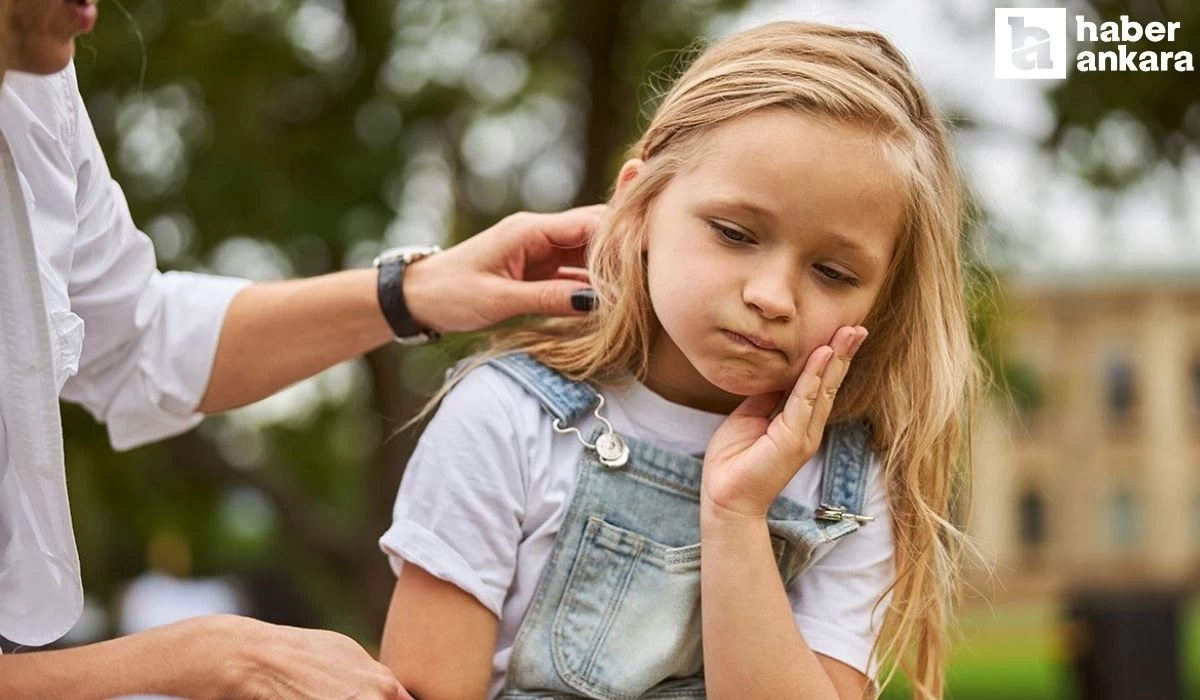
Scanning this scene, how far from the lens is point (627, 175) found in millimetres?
2059

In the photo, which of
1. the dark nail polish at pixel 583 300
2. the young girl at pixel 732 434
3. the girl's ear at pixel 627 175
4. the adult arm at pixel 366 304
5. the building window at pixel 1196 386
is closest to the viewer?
the young girl at pixel 732 434

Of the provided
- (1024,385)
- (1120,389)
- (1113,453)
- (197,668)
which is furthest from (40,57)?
(1113,453)

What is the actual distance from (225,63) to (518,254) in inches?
303

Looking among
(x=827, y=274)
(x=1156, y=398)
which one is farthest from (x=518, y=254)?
(x=1156, y=398)

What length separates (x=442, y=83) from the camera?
10.1 meters

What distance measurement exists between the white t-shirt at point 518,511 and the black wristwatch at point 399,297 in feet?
1.16

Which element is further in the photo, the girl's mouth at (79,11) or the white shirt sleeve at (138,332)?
the white shirt sleeve at (138,332)

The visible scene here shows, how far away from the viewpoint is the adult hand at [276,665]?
1688mm

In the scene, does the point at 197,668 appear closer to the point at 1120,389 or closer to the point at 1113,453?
the point at 1120,389

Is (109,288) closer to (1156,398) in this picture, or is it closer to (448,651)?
(448,651)

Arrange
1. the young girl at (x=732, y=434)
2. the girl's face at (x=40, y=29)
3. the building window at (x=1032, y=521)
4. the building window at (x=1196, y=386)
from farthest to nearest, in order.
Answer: the building window at (x=1032, y=521), the building window at (x=1196, y=386), the young girl at (x=732, y=434), the girl's face at (x=40, y=29)

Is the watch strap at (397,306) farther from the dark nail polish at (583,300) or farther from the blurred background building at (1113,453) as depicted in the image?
the blurred background building at (1113,453)

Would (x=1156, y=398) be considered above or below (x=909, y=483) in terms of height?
below

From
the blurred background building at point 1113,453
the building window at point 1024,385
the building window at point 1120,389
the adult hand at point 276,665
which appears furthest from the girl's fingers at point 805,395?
the building window at point 1120,389
